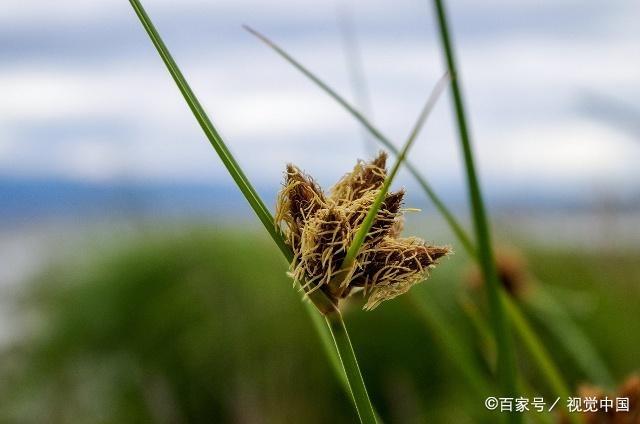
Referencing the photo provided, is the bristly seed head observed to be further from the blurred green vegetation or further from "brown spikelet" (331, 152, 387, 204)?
the blurred green vegetation

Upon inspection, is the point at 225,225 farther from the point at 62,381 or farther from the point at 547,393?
the point at 547,393

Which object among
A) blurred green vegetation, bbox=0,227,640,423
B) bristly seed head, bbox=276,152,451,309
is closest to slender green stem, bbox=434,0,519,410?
bristly seed head, bbox=276,152,451,309

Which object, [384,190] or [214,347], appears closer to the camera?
[384,190]

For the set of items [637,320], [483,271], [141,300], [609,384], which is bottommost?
[637,320]

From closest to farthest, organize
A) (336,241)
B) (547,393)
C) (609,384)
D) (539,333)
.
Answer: (336,241), (609,384), (547,393), (539,333)

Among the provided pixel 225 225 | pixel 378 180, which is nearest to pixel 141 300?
pixel 225 225

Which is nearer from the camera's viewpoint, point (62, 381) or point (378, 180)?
point (378, 180)

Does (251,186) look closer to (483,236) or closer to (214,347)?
(483,236)

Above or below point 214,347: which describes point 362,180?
above

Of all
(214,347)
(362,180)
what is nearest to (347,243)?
(362,180)
